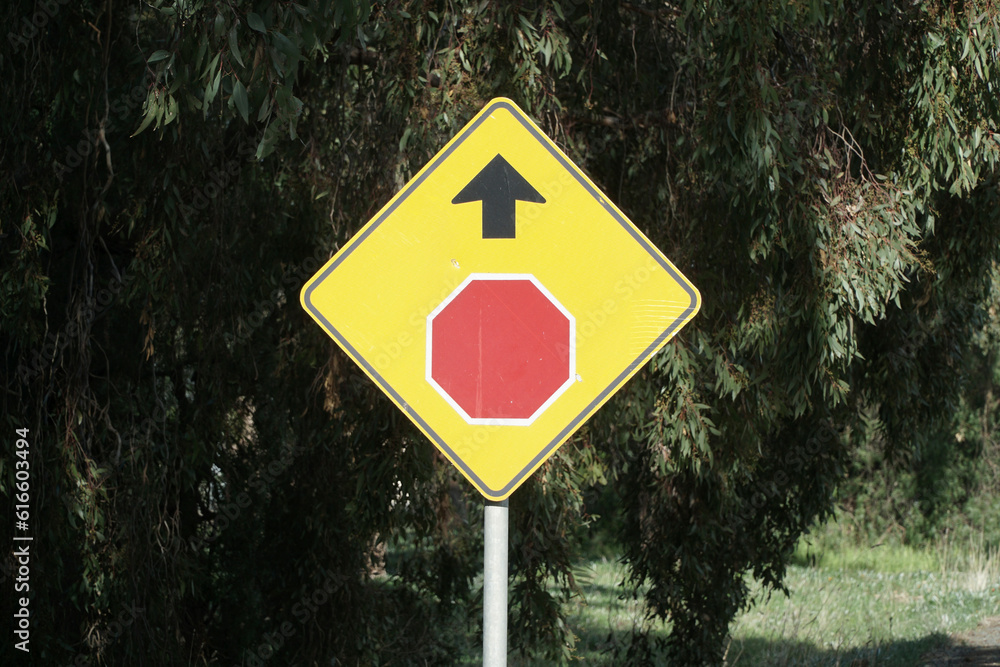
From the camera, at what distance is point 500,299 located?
2568mm

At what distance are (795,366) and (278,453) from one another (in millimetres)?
3656

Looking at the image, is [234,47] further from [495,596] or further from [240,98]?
[495,596]

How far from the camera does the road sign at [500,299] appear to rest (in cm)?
252

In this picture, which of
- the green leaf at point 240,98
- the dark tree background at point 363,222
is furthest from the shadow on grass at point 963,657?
the green leaf at point 240,98

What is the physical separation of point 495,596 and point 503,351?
0.61 meters

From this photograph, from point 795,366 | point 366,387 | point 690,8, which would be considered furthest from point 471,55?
point 795,366

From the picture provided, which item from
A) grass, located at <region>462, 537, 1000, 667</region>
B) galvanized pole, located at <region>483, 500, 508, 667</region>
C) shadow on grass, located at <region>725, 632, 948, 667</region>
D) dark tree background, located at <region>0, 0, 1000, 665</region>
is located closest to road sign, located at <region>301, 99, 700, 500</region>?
galvanized pole, located at <region>483, 500, 508, 667</region>

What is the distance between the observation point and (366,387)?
4992 millimetres

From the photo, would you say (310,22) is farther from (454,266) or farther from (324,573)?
(324,573)

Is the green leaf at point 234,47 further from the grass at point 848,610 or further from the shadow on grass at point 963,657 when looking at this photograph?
the shadow on grass at point 963,657

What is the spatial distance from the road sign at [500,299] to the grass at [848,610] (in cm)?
602

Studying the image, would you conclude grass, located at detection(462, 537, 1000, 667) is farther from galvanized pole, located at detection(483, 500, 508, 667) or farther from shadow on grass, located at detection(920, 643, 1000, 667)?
galvanized pole, located at detection(483, 500, 508, 667)

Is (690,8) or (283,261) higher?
(690,8)

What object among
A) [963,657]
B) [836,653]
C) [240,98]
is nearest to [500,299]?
[240,98]
